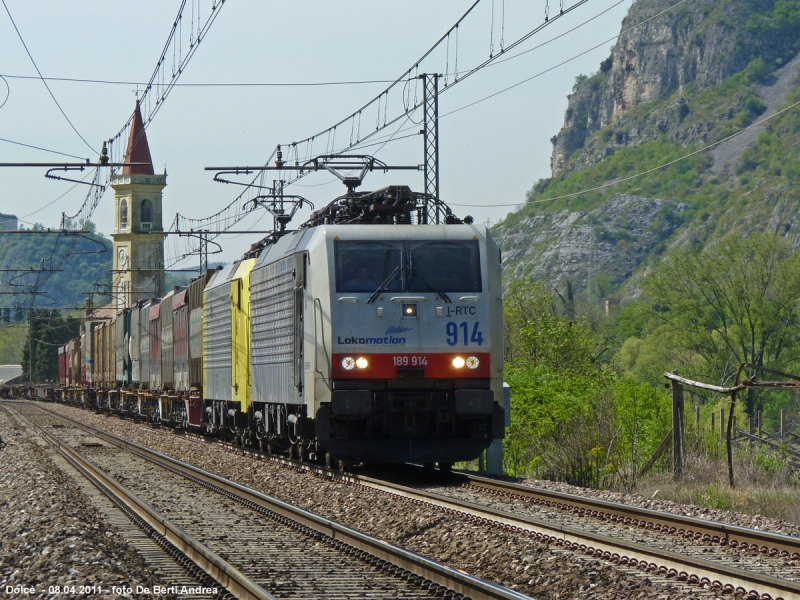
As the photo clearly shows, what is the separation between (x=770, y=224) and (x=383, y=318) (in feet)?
519

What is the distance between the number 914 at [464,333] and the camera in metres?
14.6

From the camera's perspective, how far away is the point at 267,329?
1797 cm

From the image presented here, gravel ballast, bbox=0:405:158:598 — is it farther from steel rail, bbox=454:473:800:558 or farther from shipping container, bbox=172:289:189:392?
shipping container, bbox=172:289:189:392

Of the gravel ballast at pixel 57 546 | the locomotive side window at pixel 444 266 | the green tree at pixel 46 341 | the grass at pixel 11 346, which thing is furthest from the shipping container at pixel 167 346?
the grass at pixel 11 346

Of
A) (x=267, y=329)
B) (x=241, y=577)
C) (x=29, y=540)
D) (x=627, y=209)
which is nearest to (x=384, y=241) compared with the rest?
(x=267, y=329)

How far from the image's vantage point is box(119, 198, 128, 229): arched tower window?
4628 inches

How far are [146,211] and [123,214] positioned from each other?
8.00 feet

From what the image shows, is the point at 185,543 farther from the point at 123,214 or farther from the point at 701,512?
the point at 123,214

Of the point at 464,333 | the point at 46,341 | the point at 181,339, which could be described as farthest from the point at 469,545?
the point at 46,341

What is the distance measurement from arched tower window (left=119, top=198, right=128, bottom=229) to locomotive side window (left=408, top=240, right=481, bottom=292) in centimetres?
10678

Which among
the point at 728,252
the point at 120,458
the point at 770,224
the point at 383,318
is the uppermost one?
the point at 770,224

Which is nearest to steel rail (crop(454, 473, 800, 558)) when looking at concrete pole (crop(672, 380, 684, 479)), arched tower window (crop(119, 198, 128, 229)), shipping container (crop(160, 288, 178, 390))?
concrete pole (crop(672, 380, 684, 479))

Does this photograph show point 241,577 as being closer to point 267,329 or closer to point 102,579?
point 102,579

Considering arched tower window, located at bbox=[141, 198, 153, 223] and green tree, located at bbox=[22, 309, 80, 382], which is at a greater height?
arched tower window, located at bbox=[141, 198, 153, 223]
